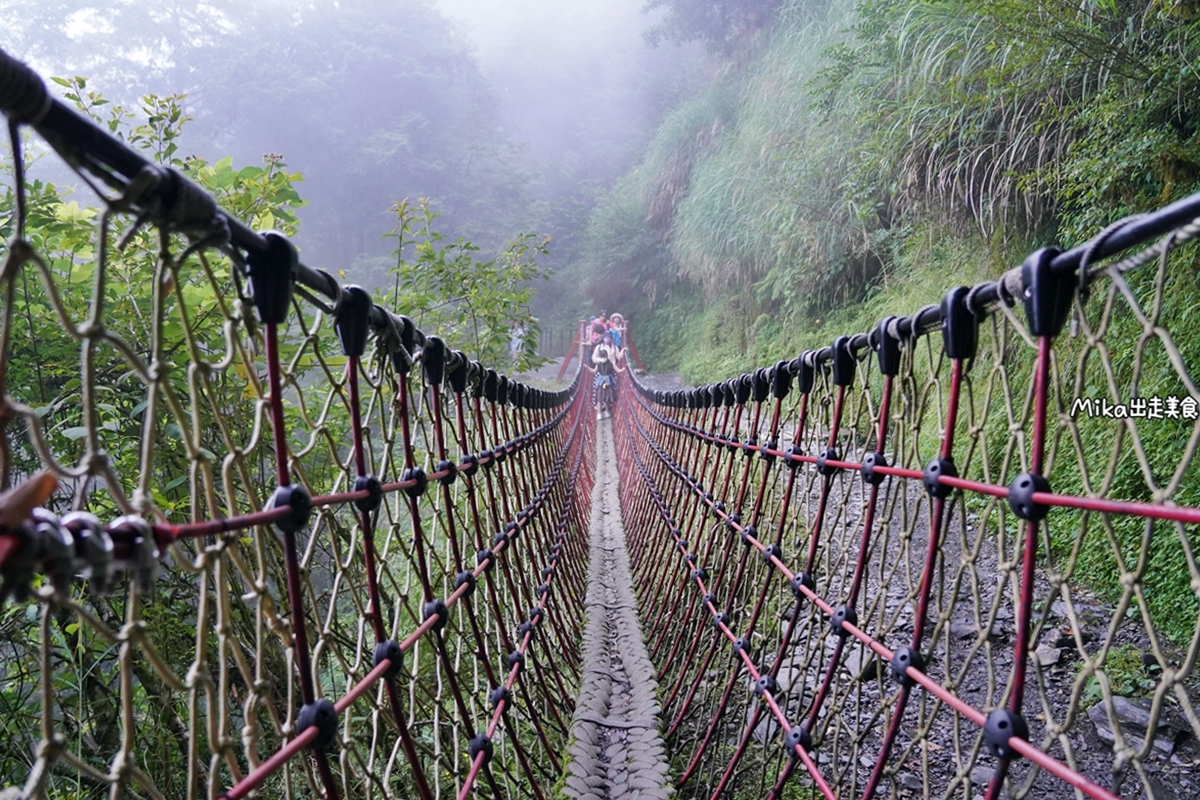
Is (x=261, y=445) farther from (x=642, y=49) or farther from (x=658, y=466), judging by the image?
(x=642, y=49)

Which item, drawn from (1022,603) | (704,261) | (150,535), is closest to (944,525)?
(1022,603)

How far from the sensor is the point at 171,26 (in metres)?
20.1

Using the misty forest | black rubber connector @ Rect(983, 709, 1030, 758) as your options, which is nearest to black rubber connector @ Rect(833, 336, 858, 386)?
black rubber connector @ Rect(983, 709, 1030, 758)

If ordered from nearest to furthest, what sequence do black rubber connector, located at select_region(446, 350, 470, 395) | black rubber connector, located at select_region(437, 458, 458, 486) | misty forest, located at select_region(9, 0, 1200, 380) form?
black rubber connector, located at select_region(437, 458, 458, 486), black rubber connector, located at select_region(446, 350, 470, 395), misty forest, located at select_region(9, 0, 1200, 380)

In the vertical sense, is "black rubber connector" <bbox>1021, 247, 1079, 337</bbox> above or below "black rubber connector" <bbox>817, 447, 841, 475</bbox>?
above

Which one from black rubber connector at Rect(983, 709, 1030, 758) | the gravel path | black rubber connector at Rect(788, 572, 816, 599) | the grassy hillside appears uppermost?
the grassy hillside

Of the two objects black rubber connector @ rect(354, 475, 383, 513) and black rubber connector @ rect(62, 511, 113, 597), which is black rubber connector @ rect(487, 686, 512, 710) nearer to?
black rubber connector @ rect(354, 475, 383, 513)

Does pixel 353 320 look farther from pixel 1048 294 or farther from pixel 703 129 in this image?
pixel 703 129

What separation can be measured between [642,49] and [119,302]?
95.5ft

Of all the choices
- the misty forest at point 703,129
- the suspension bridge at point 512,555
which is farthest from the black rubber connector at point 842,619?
the misty forest at point 703,129

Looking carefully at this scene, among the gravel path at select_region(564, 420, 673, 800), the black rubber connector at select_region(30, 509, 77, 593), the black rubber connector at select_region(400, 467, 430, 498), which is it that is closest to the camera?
the black rubber connector at select_region(30, 509, 77, 593)

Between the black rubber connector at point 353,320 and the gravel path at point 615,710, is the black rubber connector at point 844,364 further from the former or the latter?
the gravel path at point 615,710

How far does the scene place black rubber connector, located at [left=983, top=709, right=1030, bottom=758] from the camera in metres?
0.54

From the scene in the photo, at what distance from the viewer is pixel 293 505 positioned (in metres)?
0.51
